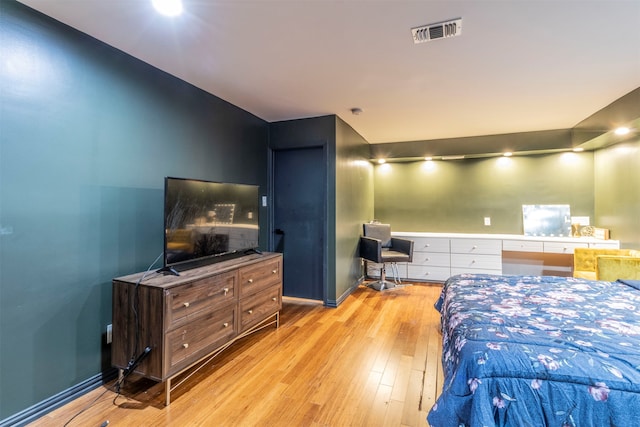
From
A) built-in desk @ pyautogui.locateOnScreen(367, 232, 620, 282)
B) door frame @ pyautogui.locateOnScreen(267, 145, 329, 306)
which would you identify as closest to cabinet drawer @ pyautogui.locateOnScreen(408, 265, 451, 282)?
built-in desk @ pyautogui.locateOnScreen(367, 232, 620, 282)

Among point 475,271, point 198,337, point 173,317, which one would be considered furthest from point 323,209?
point 475,271

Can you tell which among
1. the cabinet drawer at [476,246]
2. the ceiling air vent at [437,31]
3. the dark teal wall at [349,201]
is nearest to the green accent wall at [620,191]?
the cabinet drawer at [476,246]

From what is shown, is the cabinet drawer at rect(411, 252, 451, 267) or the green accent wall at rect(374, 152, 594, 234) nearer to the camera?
the green accent wall at rect(374, 152, 594, 234)

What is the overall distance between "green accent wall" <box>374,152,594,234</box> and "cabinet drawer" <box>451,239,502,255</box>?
0.54 meters

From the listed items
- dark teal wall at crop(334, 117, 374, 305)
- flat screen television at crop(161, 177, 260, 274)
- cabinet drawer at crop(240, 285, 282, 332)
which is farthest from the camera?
dark teal wall at crop(334, 117, 374, 305)

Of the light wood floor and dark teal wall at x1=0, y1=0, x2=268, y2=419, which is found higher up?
dark teal wall at x1=0, y1=0, x2=268, y2=419

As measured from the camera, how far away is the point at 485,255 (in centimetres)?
459

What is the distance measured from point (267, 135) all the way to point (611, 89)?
3748mm

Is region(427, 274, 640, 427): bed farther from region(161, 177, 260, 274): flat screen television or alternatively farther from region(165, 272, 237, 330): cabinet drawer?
region(161, 177, 260, 274): flat screen television

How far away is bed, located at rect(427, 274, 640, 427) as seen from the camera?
1.14 m

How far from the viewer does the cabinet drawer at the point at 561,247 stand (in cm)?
413

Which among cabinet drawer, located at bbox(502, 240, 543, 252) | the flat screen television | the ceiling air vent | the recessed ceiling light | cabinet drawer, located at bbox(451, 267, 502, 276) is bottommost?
cabinet drawer, located at bbox(451, 267, 502, 276)

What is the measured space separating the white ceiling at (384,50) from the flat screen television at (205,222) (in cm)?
100

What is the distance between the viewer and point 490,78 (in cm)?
266
